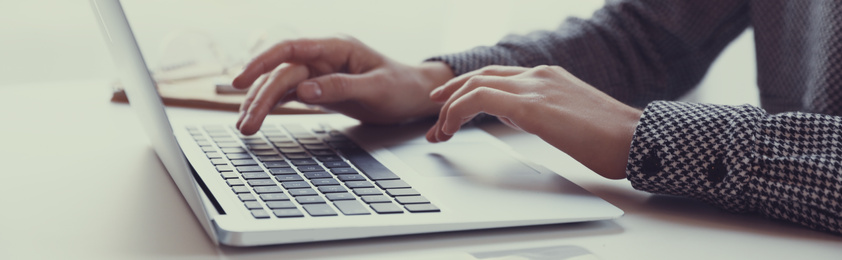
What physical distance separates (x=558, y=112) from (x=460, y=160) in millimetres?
96

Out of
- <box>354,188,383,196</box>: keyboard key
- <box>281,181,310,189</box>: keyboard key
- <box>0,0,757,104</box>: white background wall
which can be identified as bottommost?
<box>0,0,757,104</box>: white background wall

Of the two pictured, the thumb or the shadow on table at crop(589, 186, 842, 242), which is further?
the thumb

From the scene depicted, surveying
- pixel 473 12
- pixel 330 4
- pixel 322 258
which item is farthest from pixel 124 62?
pixel 330 4

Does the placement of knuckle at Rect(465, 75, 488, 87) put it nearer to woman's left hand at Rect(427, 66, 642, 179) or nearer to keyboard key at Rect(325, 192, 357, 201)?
woman's left hand at Rect(427, 66, 642, 179)

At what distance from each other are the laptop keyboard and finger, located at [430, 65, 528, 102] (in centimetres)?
9

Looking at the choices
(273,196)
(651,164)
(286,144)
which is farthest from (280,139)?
(651,164)

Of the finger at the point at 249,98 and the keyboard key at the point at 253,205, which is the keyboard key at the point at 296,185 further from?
the finger at the point at 249,98

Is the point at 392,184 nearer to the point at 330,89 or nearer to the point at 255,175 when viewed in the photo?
the point at 255,175

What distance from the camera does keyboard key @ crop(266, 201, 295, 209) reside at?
51 centimetres

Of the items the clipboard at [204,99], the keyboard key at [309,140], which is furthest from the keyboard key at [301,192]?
the clipboard at [204,99]

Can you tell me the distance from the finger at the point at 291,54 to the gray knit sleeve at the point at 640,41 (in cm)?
21

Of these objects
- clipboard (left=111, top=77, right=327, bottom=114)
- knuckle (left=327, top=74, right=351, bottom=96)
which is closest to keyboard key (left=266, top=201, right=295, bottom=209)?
knuckle (left=327, top=74, right=351, bottom=96)

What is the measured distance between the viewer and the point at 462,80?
767 millimetres

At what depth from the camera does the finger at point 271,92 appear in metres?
0.77
